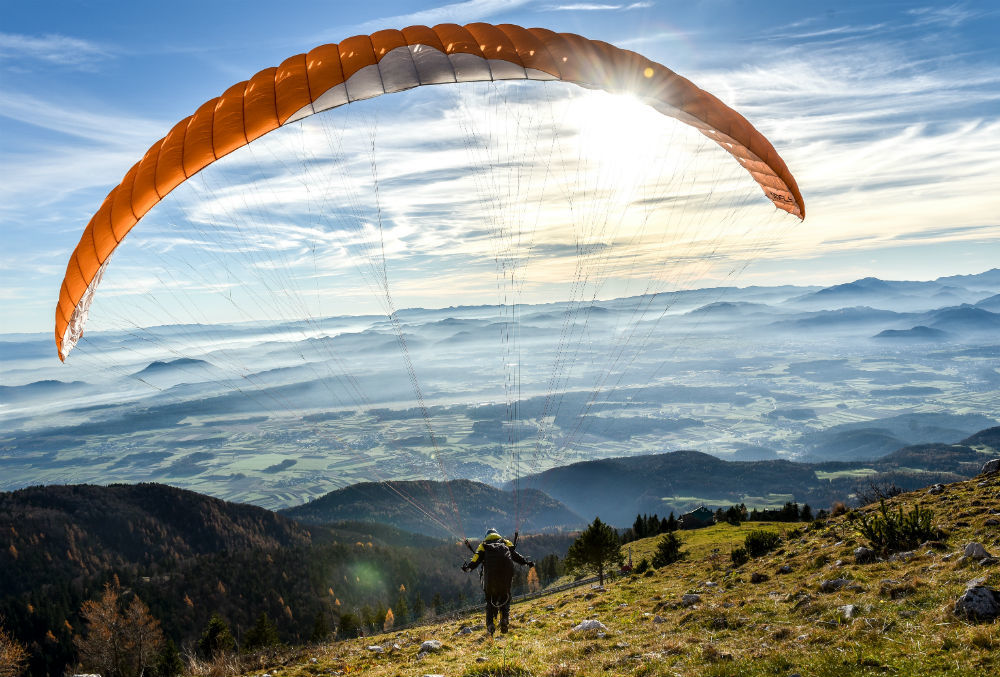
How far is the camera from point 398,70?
37.5 ft

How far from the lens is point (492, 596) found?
12.6 m

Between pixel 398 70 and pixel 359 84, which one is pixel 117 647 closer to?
pixel 359 84

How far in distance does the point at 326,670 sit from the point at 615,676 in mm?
7290

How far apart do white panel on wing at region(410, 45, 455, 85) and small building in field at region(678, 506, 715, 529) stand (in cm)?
6028

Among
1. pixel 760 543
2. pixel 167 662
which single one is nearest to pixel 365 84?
pixel 760 543

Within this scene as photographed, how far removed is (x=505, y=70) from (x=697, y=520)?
2493 inches

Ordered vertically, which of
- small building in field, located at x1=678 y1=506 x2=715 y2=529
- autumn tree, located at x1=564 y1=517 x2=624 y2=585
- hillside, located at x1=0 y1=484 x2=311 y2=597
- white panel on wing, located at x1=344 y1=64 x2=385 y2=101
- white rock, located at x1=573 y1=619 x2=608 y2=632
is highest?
white panel on wing, located at x1=344 y1=64 x2=385 y2=101

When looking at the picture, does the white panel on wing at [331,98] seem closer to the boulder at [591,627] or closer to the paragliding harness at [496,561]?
the paragliding harness at [496,561]

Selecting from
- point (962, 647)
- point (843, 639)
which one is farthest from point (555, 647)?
point (962, 647)

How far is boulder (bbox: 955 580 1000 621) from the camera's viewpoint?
7.25 m

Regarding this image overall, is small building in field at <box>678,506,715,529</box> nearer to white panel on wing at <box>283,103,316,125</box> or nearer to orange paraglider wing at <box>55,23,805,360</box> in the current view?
orange paraglider wing at <box>55,23,805,360</box>

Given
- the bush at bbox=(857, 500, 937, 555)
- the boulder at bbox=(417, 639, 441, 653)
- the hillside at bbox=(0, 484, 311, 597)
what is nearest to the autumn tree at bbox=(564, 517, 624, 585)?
the bush at bbox=(857, 500, 937, 555)

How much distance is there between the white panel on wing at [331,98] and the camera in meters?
11.0

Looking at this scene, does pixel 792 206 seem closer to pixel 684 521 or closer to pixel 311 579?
pixel 684 521
